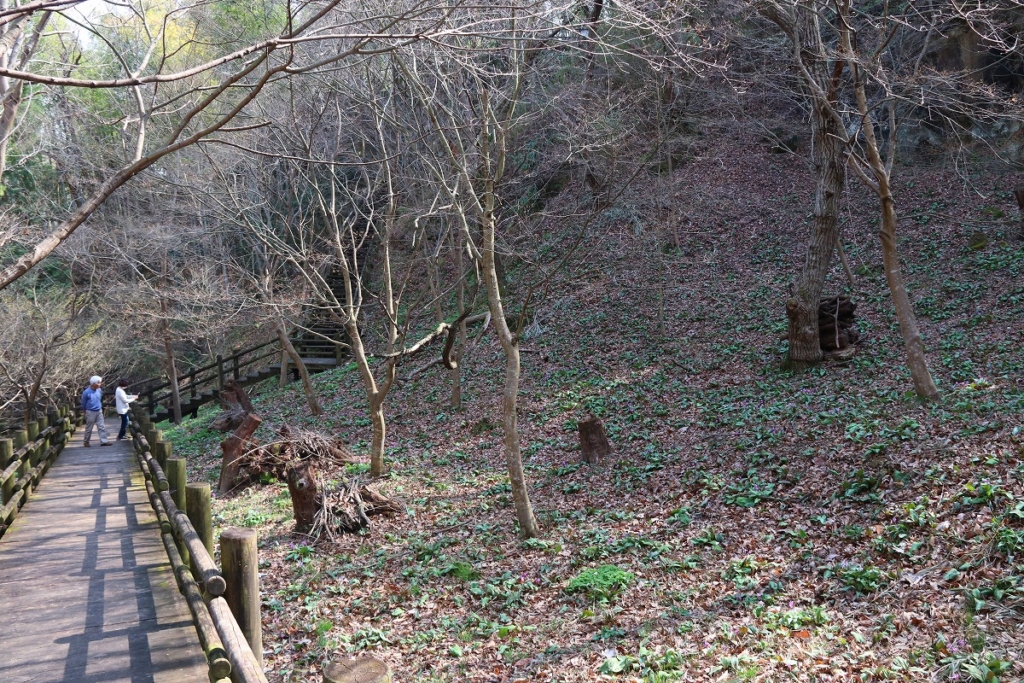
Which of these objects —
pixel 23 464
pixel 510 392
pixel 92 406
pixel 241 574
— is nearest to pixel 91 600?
pixel 241 574

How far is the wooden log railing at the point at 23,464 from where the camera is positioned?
28.0 feet

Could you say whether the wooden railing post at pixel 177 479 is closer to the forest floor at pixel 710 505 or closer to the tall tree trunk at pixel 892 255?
the forest floor at pixel 710 505

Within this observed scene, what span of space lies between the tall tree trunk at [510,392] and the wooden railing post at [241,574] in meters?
4.61

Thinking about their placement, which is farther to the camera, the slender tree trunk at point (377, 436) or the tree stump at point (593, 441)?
the slender tree trunk at point (377, 436)

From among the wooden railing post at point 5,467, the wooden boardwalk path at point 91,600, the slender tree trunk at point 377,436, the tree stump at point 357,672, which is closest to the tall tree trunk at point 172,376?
the slender tree trunk at point 377,436

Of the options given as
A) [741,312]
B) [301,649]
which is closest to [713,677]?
[301,649]

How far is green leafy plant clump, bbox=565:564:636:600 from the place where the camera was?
7.12 m

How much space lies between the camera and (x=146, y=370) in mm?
30391

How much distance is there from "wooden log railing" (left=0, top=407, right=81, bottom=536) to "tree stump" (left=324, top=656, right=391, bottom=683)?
23.0 ft

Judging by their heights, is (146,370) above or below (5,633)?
above

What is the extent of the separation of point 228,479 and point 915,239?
17.5 m

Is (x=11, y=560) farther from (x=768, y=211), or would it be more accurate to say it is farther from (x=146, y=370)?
(x=146, y=370)

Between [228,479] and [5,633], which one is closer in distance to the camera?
[5,633]

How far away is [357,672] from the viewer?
2707mm
